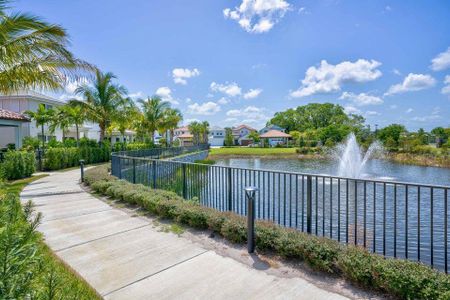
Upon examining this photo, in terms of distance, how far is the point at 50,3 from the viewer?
9.72 meters

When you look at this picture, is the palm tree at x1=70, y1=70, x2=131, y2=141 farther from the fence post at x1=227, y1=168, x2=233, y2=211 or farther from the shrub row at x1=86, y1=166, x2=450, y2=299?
the fence post at x1=227, y1=168, x2=233, y2=211

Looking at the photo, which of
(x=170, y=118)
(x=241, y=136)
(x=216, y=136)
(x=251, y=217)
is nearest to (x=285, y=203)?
(x=251, y=217)

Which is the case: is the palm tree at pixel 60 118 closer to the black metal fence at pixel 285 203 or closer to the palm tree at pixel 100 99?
the palm tree at pixel 100 99

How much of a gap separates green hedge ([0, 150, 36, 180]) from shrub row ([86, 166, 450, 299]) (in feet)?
38.2

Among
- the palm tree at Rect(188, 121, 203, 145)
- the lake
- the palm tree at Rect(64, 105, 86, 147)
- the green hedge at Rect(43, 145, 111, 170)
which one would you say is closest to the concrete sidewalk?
the green hedge at Rect(43, 145, 111, 170)

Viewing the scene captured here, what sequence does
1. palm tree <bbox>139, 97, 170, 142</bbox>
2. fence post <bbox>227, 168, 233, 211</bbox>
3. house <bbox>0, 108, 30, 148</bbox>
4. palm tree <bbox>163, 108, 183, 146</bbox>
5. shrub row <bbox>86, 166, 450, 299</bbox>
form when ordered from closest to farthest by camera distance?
shrub row <bbox>86, 166, 450, 299</bbox>, fence post <bbox>227, 168, 233, 211</bbox>, house <bbox>0, 108, 30, 148</bbox>, palm tree <bbox>139, 97, 170, 142</bbox>, palm tree <bbox>163, 108, 183, 146</bbox>

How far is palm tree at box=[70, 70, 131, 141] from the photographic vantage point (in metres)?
22.7

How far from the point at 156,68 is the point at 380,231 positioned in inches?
773

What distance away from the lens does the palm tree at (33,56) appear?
7.51m

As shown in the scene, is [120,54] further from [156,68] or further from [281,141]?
[281,141]

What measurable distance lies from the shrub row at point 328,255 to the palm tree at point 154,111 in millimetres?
25914

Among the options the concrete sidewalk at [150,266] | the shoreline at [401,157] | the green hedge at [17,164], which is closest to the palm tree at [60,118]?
the green hedge at [17,164]

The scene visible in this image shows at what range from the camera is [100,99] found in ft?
75.6

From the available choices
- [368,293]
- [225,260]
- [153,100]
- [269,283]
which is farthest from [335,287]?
[153,100]
